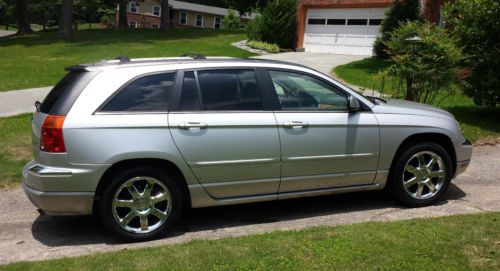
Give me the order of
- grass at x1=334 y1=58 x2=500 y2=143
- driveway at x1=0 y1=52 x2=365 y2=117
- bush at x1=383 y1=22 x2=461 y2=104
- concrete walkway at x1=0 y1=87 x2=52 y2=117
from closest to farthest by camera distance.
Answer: bush at x1=383 y1=22 x2=461 y2=104, grass at x1=334 y1=58 x2=500 y2=143, concrete walkway at x1=0 y1=87 x2=52 y2=117, driveway at x1=0 y1=52 x2=365 y2=117

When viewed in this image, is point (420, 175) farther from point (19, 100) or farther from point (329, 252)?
point (19, 100)

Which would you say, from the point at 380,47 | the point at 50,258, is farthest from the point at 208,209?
the point at 380,47

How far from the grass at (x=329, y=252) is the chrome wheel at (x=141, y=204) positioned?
0.48 metres

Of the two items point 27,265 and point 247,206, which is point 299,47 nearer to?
point 247,206

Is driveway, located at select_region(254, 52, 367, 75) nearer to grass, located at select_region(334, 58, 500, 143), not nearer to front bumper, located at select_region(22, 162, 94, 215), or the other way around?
grass, located at select_region(334, 58, 500, 143)

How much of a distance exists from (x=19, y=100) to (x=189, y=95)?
9737mm

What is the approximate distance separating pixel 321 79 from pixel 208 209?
6.38 ft

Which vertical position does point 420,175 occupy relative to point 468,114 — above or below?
below

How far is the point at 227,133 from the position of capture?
5.00 metres

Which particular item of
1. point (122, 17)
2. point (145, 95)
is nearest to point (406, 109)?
point (145, 95)

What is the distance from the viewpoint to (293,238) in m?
4.58

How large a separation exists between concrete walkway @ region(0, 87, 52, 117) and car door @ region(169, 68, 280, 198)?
7868 millimetres

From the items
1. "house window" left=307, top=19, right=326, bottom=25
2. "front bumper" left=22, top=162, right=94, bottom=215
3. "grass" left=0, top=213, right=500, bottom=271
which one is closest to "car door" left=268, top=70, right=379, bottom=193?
"grass" left=0, top=213, right=500, bottom=271

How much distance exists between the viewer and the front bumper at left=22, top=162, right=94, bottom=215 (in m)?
4.63
